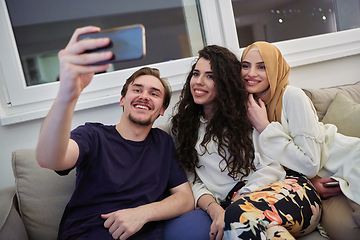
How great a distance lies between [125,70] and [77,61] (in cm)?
124

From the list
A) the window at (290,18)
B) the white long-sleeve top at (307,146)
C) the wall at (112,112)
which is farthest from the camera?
the window at (290,18)

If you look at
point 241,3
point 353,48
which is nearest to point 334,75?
point 353,48

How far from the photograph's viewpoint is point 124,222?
107 centimetres

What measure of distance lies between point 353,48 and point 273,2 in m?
0.77

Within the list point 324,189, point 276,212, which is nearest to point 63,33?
point 276,212

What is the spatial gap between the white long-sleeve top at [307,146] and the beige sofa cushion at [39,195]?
105cm

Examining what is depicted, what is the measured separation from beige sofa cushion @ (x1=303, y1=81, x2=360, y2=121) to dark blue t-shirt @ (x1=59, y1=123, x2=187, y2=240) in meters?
1.06

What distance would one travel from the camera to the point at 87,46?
0.64 m

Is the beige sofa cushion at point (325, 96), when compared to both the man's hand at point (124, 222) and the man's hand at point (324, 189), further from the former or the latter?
the man's hand at point (124, 222)

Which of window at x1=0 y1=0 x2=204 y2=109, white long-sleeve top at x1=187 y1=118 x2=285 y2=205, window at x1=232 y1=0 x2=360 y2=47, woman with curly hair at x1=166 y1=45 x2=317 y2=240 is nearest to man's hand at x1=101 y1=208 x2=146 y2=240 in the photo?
woman with curly hair at x1=166 y1=45 x2=317 y2=240

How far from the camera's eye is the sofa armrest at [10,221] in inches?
44.5

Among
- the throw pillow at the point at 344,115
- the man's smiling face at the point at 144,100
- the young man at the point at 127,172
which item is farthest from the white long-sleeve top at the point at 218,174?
the throw pillow at the point at 344,115

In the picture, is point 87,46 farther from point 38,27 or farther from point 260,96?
point 38,27

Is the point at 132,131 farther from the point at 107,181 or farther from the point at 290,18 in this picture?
the point at 290,18
